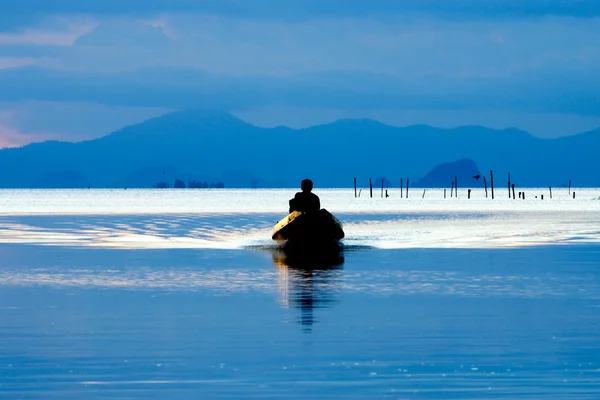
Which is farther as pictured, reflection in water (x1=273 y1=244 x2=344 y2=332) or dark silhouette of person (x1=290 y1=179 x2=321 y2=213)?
dark silhouette of person (x1=290 y1=179 x2=321 y2=213)

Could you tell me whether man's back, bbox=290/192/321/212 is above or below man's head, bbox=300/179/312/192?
below

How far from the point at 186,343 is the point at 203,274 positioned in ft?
46.6

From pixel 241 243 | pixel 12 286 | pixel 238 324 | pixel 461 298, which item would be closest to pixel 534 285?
pixel 461 298

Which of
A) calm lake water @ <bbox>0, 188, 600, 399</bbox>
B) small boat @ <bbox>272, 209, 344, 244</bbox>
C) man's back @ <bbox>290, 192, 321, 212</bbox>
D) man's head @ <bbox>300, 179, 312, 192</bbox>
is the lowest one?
calm lake water @ <bbox>0, 188, 600, 399</bbox>

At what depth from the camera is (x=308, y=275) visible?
108 ft

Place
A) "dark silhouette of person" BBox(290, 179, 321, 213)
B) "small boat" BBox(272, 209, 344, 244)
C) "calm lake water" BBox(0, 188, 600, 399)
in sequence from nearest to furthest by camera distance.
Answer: "calm lake water" BBox(0, 188, 600, 399) → "small boat" BBox(272, 209, 344, 244) → "dark silhouette of person" BBox(290, 179, 321, 213)

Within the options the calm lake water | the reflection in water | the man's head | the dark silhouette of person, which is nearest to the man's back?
the dark silhouette of person

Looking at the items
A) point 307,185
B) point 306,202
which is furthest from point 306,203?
point 307,185

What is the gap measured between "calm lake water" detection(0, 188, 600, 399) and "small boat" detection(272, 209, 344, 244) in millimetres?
2714

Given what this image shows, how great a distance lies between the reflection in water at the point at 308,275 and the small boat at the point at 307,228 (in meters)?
0.47

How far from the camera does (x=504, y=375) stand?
16344 millimetres

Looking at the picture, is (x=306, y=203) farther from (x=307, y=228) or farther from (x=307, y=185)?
(x=307, y=228)

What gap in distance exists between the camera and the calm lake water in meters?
15.9

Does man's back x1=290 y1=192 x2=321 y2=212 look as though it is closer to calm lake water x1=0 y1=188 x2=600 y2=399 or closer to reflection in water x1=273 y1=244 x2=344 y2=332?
reflection in water x1=273 y1=244 x2=344 y2=332
